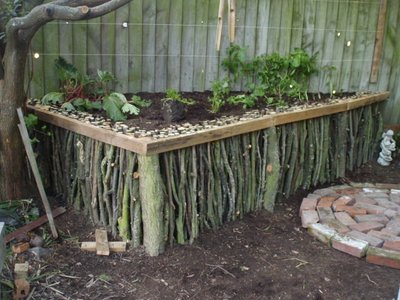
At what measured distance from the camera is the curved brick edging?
3.24 m

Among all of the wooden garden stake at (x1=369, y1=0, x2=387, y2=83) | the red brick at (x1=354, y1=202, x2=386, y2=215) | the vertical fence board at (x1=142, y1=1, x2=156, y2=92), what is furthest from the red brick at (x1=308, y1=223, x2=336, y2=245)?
the wooden garden stake at (x1=369, y1=0, x2=387, y2=83)

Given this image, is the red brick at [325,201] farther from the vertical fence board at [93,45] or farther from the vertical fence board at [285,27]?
the vertical fence board at [93,45]

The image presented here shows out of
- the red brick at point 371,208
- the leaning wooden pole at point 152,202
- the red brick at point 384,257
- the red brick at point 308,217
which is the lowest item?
the red brick at point 384,257

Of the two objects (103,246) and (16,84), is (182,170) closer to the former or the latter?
(103,246)

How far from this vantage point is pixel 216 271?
3031 mm

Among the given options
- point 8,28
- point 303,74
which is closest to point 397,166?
point 303,74

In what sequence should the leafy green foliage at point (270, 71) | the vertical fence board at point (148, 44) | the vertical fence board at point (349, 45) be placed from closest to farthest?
the vertical fence board at point (148, 44) → the leafy green foliage at point (270, 71) → the vertical fence board at point (349, 45)

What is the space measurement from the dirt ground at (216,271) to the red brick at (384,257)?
0.04m

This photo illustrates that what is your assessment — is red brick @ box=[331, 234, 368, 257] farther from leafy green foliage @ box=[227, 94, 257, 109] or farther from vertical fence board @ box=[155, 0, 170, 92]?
vertical fence board @ box=[155, 0, 170, 92]

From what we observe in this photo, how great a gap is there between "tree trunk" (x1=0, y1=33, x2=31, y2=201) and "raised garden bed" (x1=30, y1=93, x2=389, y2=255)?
0.32 metres

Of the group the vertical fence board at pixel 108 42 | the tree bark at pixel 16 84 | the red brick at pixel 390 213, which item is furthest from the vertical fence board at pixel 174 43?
the red brick at pixel 390 213

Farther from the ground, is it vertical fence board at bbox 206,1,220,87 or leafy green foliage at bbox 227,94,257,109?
vertical fence board at bbox 206,1,220,87

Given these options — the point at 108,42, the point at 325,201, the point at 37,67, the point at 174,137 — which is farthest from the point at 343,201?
the point at 37,67

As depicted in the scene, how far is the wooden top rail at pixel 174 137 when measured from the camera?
2992mm
